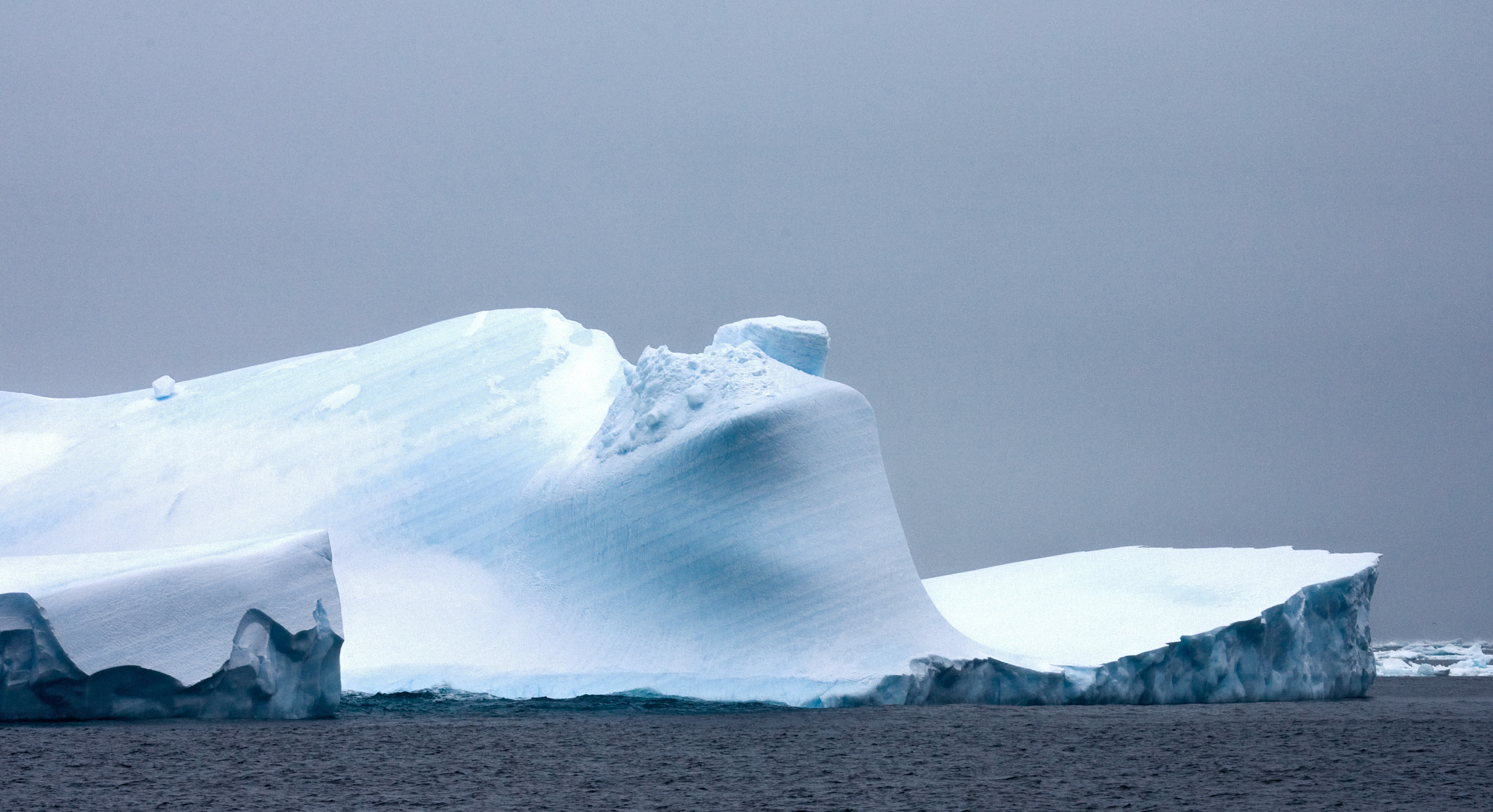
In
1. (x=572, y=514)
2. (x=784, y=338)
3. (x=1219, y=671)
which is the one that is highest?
(x=784, y=338)

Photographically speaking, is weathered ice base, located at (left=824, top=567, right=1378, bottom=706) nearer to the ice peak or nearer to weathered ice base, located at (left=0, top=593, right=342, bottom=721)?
the ice peak

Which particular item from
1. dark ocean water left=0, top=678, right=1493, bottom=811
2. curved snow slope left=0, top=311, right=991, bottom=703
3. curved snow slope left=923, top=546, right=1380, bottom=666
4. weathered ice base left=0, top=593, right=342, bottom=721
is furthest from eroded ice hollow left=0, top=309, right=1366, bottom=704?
weathered ice base left=0, top=593, right=342, bottom=721

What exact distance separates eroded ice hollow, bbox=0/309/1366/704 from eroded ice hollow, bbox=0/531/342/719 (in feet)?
5.70

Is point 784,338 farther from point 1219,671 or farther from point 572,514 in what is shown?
point 1219,671

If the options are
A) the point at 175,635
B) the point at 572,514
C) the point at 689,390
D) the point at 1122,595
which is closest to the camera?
the point at 175,635

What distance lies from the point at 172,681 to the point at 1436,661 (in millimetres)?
24339

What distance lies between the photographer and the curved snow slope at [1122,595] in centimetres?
1366

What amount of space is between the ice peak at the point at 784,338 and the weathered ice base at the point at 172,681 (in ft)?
→ 16.4

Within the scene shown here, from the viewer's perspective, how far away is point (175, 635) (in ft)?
32.6

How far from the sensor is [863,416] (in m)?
13.0

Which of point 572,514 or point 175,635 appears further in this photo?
point 572,514

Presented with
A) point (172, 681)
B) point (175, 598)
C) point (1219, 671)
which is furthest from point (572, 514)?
point (1219, 671)

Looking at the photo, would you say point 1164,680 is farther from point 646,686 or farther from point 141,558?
point 141,558

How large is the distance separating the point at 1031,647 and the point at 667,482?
3.97 metres
